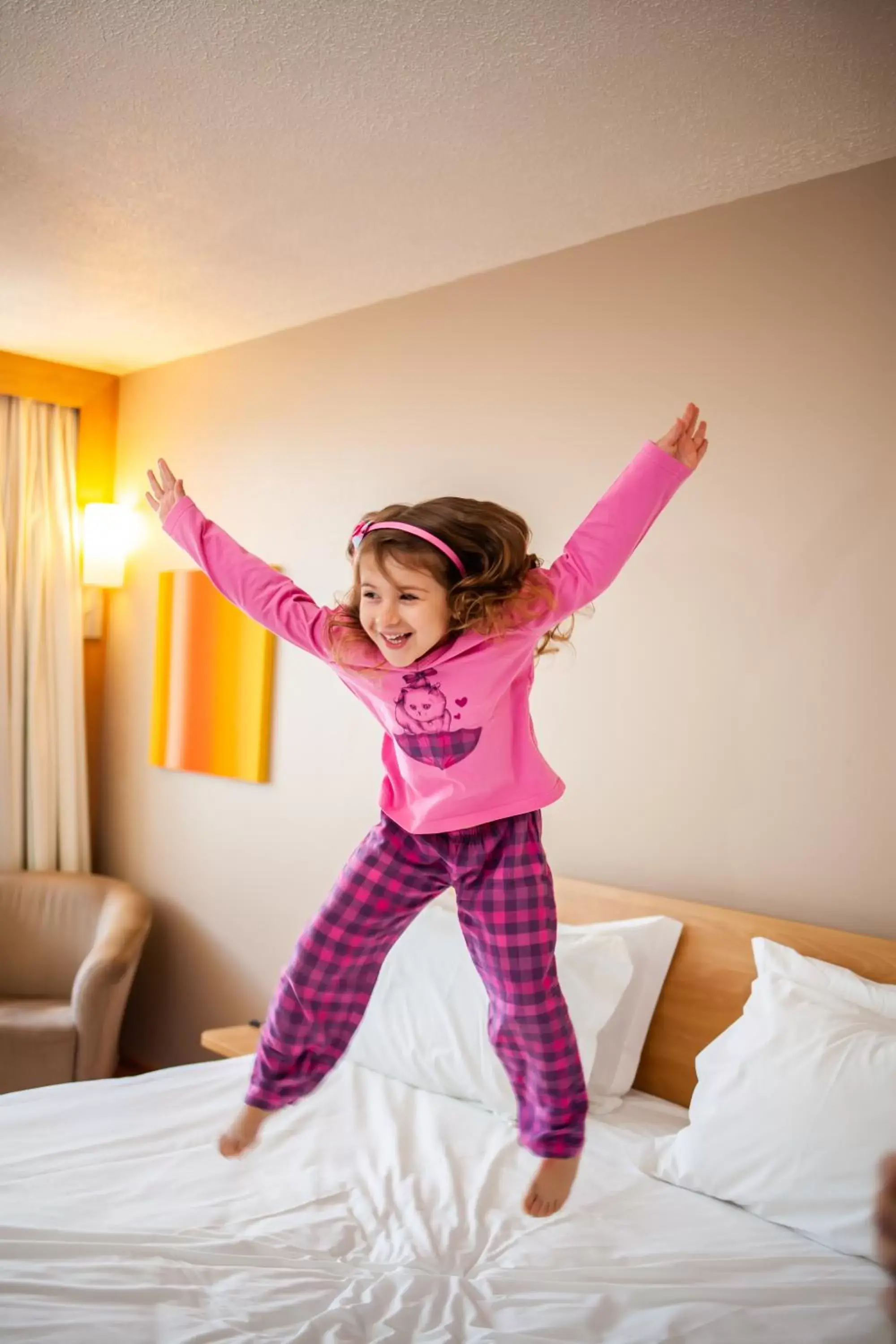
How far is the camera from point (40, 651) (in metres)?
4.34

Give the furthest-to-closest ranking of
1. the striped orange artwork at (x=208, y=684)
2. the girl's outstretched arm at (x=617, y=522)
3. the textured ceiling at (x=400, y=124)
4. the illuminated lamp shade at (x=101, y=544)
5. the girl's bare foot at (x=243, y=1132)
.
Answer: the illuminated lamp shade at (x=101, y=544), the striped orange artwork at (x=208, y=684), the girl's bare foot at (x=243, y=1132), the textured ceiling at (x=400, y=124), the girl's outstretched arm at (x=617, y=522)

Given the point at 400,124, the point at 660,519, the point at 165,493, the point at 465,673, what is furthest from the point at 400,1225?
the point at 400,124

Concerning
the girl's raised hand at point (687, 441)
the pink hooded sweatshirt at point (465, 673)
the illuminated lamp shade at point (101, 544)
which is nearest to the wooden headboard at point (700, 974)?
the pink hooded sweatshirt at point (465, 673)

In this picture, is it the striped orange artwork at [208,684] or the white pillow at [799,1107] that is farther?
the striped orange artwork at [208,684]

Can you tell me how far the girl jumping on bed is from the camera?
5.83 ft

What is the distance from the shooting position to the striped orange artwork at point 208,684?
383cm

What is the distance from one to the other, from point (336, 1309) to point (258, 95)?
86.4 inches

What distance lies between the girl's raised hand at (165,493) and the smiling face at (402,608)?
0.45 m

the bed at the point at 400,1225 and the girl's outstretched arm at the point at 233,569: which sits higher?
the girl's outstretched arm at the point at 233,569

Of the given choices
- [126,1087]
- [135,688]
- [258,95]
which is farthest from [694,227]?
[135,688]

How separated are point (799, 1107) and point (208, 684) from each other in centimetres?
260

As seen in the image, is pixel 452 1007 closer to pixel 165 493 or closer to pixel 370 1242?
pixel 370 1242

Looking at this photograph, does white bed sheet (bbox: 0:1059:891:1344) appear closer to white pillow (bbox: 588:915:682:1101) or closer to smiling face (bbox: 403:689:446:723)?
white pillow (bbox: 588:915:682:1101)

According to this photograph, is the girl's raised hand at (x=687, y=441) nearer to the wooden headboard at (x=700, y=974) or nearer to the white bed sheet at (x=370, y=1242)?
the wooden headboard at (x=700, y=974)
